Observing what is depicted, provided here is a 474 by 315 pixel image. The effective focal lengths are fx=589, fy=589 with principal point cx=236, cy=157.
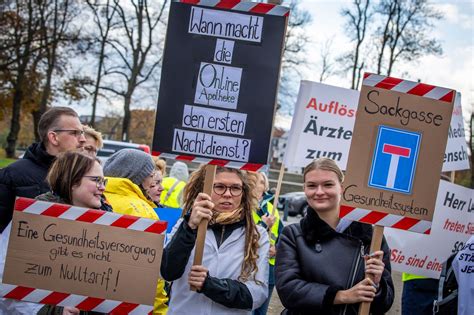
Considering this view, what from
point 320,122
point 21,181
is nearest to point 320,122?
point 320,122

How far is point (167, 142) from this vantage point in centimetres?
340

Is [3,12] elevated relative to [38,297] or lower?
elevated

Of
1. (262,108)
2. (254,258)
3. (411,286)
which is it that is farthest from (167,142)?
(411,286)

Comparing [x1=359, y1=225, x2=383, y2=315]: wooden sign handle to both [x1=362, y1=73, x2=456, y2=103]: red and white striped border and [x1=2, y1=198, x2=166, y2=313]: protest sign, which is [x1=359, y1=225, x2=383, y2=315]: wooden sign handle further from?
[x1=2, y1=198, x2=166, y2=313]: protest sign

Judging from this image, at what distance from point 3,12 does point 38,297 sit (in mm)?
31010

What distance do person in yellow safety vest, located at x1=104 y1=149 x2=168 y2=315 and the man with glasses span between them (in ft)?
1.09

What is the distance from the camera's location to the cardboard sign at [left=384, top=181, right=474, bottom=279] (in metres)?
5.03

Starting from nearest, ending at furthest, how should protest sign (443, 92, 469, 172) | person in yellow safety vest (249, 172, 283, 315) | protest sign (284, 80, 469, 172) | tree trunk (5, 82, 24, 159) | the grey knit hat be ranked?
the grey knit hat → person in yellow safety vest (249, 172, 283, 315) → protest sign (443, 92, 469, 172) → protest sign (284, 80, 469, 172) → tree trunk (5, 82, 24, 159)

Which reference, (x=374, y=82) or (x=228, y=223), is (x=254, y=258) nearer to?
(x=228, y=223)

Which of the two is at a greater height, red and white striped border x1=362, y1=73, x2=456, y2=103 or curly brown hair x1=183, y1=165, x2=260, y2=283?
red and white striped border x1=362, y1=73, x2=456, y2=103

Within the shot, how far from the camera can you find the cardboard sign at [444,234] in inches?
198

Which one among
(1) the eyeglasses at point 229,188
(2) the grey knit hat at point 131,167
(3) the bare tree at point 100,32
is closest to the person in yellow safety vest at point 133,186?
(2) the grey knit hat at point 131,167

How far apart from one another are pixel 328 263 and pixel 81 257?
1.36 meters

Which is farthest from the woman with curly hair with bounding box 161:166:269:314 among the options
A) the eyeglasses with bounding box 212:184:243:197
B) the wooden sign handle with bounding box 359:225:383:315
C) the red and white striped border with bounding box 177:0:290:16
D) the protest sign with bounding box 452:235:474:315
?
the protest sign with bounding box 452:235:474:315
